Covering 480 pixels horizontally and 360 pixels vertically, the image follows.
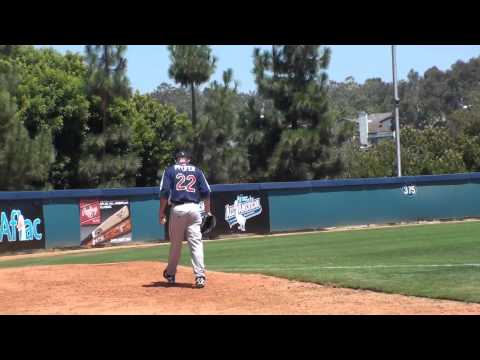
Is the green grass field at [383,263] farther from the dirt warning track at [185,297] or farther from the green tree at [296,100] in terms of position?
the green tree at [296,100]

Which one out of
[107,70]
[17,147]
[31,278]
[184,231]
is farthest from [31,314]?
[107,70]

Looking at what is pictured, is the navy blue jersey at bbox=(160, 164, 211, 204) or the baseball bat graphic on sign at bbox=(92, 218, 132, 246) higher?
the navy blue jersey at bbox=(160, 164, 211, 204)

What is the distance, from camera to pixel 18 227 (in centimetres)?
2548

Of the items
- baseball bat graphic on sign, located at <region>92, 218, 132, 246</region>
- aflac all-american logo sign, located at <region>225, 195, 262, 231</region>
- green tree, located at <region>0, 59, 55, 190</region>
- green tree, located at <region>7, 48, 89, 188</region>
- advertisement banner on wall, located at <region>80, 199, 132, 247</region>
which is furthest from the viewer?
green tree, located at <region>7, 48, 89, 188</region>

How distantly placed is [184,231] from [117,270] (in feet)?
8.47

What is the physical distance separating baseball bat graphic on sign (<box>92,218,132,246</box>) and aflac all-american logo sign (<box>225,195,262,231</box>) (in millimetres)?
4177

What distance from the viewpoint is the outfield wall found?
26.7m

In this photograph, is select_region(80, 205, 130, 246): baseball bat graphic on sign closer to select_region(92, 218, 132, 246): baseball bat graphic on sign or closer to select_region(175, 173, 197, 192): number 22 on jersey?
select_region(92, 218, 132, 246): baseball bat graphic on sign

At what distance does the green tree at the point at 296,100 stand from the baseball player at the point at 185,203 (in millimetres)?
25855

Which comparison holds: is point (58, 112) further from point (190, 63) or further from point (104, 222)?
point (104, 222)

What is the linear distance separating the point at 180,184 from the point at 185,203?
0.91 feet

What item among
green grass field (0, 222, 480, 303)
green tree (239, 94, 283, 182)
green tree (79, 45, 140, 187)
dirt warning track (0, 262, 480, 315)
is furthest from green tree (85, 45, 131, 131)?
dirt warning track (0, 262, 480, 315)

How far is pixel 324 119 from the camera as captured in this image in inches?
1435

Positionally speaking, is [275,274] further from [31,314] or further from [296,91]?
[296,91]
